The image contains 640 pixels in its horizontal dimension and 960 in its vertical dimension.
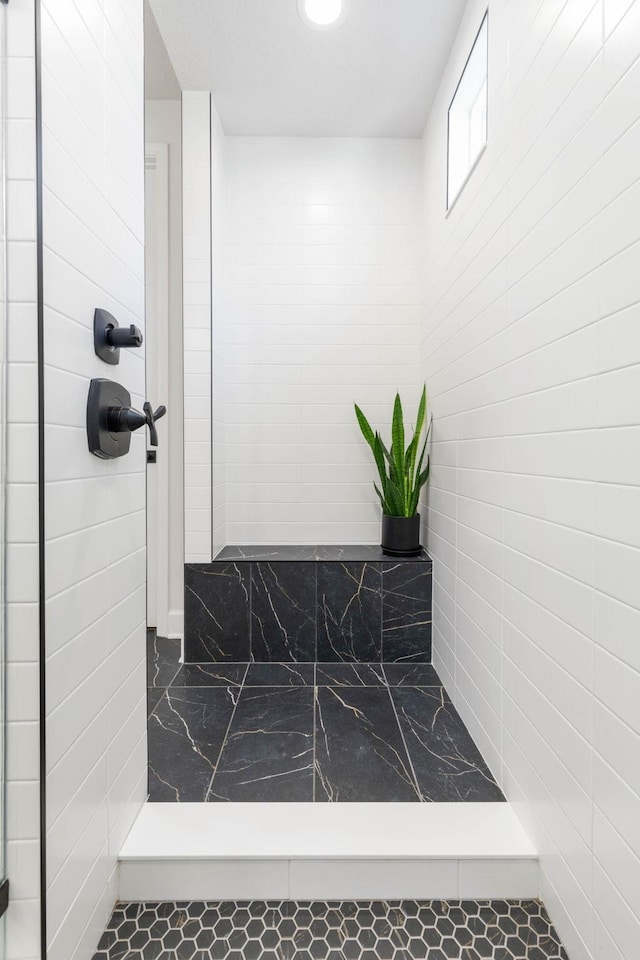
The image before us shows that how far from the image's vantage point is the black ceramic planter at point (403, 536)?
8.28 feet

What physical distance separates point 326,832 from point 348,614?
1186mm

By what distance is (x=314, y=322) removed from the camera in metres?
2.79

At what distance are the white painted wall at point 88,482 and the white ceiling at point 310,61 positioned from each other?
32.1 inches

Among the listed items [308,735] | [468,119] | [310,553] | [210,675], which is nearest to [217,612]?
[210,675]

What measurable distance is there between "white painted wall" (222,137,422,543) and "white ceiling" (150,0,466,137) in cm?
20

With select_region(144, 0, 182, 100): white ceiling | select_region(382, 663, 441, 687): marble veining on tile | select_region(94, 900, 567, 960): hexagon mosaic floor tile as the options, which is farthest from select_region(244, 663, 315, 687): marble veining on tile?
select_region(144, 0, 182, 100): white ceiling

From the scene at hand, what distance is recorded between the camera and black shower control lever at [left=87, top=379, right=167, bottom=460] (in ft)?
3.51

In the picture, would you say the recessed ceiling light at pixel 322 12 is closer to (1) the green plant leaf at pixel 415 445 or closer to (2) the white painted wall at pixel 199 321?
(2) the white painted wall at pixel 199 321

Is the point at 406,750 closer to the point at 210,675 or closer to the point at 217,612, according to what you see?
the point at 210,675

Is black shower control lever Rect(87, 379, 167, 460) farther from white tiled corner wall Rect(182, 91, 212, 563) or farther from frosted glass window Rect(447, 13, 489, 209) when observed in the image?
frosted glass window Rect(447, 13, 489, 209)

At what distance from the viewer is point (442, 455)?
7.57 feet

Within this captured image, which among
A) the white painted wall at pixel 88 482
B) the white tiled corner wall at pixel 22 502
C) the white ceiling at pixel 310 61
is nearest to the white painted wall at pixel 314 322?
the white ceiling at pixel 310 61

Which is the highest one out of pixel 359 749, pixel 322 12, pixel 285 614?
A: pixel 322 12

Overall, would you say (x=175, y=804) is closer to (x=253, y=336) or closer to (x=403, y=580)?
(x=403, y=580)
